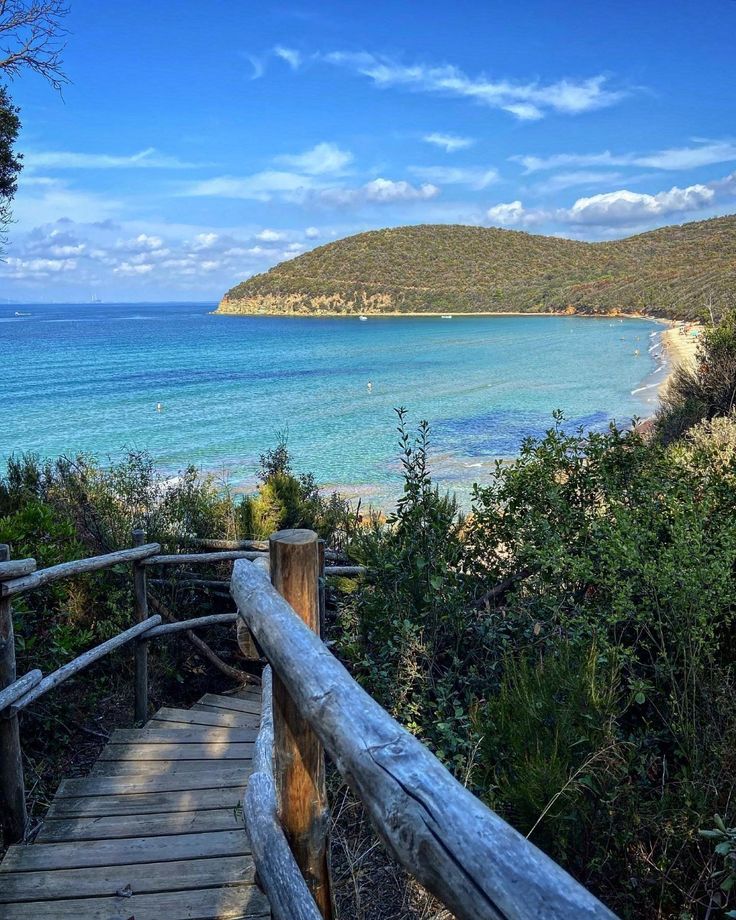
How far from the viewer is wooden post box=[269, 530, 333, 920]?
189cm

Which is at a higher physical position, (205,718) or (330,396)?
(330,396)

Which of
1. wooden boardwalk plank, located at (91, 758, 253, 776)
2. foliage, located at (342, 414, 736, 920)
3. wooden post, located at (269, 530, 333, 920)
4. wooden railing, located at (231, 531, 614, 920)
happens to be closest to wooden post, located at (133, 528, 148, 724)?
wooden boardwalk plank, located at (91, 758, 253, 776)

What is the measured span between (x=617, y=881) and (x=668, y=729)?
0.77m

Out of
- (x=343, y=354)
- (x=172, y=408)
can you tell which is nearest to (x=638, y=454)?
(x=172, y=408)

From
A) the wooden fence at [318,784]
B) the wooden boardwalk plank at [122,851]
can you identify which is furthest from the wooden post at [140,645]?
the wooden boardwalk plank at [122,851]

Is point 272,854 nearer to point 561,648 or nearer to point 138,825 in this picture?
point 138,825

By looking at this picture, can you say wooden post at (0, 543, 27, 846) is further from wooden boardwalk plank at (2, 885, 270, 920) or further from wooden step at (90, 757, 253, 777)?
wooden boardwalk plank at (2, 885, 270, 920)

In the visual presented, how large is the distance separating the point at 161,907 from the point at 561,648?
1992mm

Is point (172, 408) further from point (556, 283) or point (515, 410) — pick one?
point (556, 283)

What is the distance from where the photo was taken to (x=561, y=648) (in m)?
3.37

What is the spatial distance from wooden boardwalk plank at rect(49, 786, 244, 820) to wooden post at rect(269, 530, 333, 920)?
1.60 meters

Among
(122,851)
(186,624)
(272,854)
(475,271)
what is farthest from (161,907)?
(475,271)

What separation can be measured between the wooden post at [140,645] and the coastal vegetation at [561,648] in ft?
1.35

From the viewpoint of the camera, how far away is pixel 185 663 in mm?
6297
